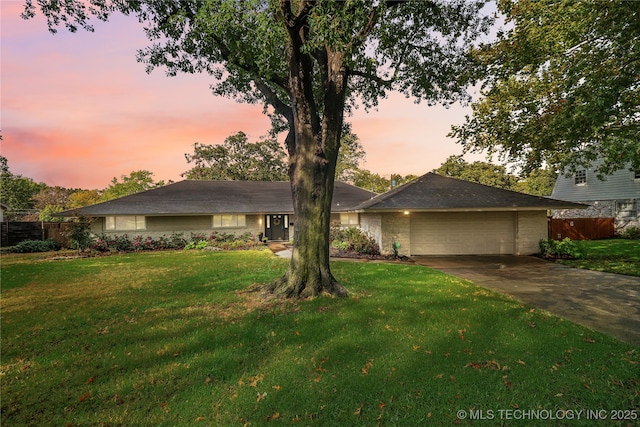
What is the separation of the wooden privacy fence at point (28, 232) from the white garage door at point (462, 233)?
78.3 feet

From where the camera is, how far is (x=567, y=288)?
26.5 feet

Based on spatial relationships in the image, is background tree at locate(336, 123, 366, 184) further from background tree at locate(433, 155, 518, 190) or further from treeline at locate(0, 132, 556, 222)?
background tree at locate(433, 155, 518, 190)

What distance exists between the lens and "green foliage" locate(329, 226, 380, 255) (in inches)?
609

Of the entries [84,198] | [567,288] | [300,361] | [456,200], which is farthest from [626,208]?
[84,198]

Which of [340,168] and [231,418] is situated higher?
[340,168]

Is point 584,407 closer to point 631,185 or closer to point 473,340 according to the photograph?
point 473,340

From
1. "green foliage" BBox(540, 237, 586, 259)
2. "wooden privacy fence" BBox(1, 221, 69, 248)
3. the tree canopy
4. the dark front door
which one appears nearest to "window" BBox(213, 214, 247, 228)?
the dark front door

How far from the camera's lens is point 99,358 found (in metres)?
4.38

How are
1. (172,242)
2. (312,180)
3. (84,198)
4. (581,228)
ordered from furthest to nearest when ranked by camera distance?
1. (84,198)
2. (581,228)
3. (172,242)
4. (312,180)

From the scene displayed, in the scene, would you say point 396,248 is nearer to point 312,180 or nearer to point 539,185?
point 312,180

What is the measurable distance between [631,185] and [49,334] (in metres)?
34.3

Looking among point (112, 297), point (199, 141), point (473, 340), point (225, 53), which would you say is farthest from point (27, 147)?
point (199, 141)

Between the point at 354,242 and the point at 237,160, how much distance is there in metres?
30.0

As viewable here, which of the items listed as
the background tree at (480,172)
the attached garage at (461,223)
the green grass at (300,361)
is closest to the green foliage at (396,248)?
the attached garage at (461,223)
